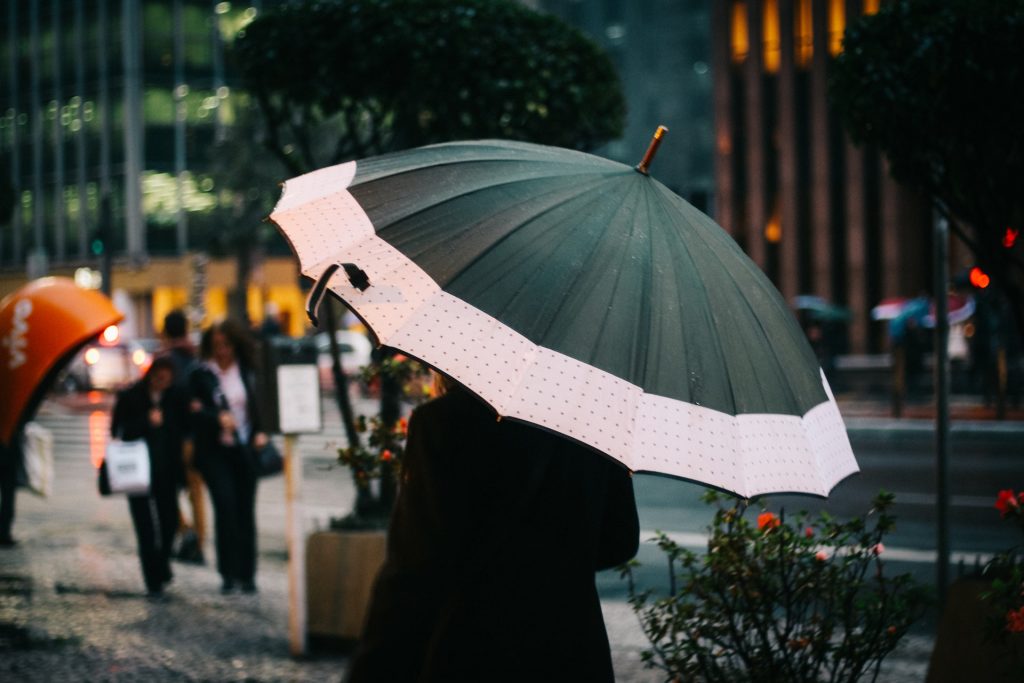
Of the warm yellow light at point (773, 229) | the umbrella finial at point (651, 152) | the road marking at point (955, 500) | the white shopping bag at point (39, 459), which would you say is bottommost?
the road marking at point (955, 500)

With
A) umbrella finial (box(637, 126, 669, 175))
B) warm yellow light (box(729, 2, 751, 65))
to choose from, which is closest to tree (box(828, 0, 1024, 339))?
umbrella finial (box(637, 126, 669, 175))

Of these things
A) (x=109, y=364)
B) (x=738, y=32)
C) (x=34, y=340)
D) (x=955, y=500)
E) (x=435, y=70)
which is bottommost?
(x=955, y=500)

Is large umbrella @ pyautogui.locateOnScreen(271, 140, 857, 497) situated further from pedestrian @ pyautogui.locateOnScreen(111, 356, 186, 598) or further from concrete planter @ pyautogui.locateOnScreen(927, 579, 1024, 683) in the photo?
pedestrian @ pyautogui.locateOnScreen(111, 356, 186, 598)

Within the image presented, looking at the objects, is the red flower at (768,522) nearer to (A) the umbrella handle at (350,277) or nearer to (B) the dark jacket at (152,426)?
(A) the umbrella handle at (350,277)

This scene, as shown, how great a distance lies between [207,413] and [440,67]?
3.34m

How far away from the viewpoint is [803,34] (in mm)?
43375

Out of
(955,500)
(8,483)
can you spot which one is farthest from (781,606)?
(955,500)

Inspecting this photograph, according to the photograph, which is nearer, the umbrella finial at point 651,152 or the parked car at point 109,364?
the umbrella finial at point 651,152

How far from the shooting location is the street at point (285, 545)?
6.43 meters

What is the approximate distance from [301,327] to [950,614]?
47.9 metres

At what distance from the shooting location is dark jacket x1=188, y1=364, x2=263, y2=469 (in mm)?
Answer: 8383

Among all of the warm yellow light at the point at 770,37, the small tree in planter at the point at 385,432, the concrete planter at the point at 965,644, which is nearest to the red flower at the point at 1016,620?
the concrete planter at the point at 965,644

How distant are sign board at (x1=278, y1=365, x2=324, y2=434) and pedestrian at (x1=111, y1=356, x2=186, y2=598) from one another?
2261 millimetres

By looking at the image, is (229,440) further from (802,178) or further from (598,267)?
(802,178)
